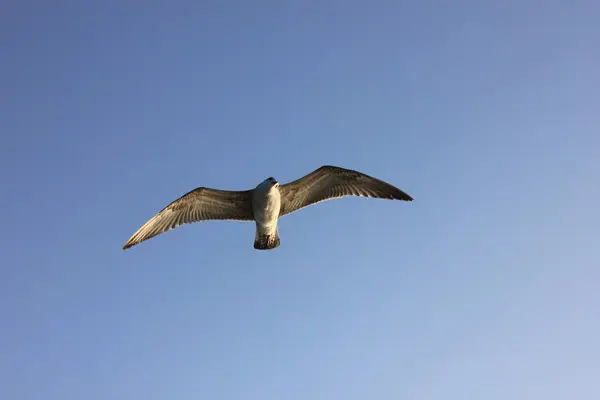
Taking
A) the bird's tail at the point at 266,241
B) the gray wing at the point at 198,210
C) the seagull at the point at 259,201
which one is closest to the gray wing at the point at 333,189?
the seagull at the point at 259,201

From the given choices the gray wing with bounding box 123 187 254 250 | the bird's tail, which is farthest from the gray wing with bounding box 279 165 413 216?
the gray wing with bounding box 123 187 254 250

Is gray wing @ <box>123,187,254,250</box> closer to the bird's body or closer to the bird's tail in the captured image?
the bird's body

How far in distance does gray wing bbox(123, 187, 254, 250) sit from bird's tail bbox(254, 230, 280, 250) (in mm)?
627

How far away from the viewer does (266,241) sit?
1433cm

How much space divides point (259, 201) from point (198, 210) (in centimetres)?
194

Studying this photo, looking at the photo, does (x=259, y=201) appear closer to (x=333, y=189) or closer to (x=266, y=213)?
(x=266, y=213)

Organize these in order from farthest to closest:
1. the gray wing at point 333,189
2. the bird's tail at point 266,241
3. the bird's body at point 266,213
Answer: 1. the gray wing at point 333,189
2. the bird's tail at point 266,241
3. the bird's body at point 266,213

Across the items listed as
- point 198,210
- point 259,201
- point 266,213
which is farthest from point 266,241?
point 198,210

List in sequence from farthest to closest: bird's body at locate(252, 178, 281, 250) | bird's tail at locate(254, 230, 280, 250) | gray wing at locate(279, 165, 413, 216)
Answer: gray wing at locate(279, 165, 413, 216), bird's tail at locate(254, 230, 280, 250), bird's body at locate(252, 178, 281, 250)

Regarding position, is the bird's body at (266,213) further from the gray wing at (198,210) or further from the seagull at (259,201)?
the gray wing at (198,210)

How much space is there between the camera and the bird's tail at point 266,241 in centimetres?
1433

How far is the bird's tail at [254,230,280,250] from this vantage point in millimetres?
14328

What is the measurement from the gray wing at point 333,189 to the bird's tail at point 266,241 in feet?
2.29

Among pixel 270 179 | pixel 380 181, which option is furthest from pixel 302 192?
pixel 380 181
